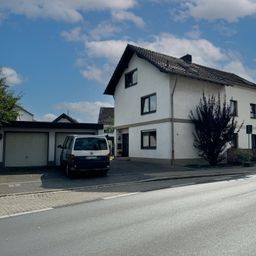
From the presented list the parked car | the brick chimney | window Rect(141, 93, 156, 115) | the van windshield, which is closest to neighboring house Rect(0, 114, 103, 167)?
window Rect(141, 93, 156, 115)

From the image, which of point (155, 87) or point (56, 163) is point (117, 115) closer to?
point (155, 87)

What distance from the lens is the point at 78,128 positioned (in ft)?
76.5

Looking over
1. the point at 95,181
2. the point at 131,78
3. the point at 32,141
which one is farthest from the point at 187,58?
the point at 95,181

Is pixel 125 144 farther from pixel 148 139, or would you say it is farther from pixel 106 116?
pixel 106 116

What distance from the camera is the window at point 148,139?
1011 inches

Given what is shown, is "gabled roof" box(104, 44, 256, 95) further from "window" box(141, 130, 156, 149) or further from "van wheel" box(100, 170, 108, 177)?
"van wheel" box(100, 170, 108, 177)

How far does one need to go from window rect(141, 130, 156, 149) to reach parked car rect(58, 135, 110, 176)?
29.4 feet

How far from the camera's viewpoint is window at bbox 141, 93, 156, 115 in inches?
1030

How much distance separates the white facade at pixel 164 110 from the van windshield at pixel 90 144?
7.96 meters

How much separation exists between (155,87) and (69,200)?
16.3 meters

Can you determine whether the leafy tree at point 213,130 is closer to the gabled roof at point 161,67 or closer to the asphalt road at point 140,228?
the gabled roof at point 161,67

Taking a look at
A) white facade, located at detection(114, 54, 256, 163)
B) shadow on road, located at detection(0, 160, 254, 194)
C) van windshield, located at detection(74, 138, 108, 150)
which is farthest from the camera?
white facade, located at detection(114, 54, 256, 163)

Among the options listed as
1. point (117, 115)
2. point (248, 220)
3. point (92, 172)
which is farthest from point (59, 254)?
point (117, 115)

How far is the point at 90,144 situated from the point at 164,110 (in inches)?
363
